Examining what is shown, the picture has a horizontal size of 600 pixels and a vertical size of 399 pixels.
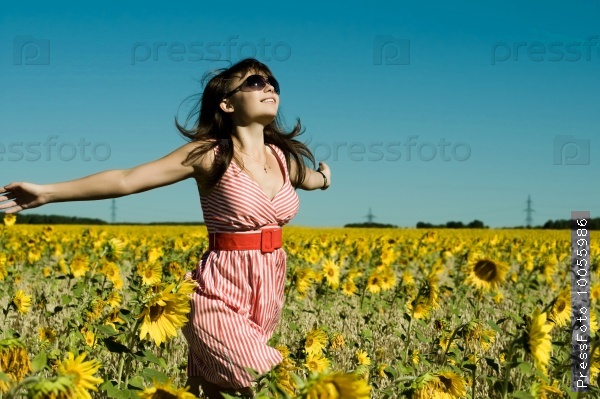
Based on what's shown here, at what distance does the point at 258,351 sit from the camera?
3.29m

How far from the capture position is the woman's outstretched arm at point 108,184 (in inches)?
116

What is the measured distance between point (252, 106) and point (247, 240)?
27.6 inches

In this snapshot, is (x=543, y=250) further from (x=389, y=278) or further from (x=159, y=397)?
(x=159, y=397)

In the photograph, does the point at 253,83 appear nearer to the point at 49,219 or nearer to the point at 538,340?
the point at 538,340

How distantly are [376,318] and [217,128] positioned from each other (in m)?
3.10

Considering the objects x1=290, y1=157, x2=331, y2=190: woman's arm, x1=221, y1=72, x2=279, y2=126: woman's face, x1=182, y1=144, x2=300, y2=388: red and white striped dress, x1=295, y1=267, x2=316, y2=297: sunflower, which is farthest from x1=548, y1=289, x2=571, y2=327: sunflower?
x1=295, y1=267, x2=316, y2=297: sunflower

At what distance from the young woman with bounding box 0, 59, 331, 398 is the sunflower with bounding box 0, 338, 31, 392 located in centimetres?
95

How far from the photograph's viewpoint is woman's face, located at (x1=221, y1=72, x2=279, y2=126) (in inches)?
145

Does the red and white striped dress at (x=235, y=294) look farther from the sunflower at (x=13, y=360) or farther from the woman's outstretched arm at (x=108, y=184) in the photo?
the sunflower at (x=13, y=360)

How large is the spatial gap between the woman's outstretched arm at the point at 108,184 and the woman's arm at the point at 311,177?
0.70 m

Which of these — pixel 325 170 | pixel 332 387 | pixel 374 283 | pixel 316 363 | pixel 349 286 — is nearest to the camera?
pixel 332 387

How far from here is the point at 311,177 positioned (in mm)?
4277

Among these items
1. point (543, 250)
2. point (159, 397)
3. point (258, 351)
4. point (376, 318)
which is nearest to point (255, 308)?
point (258, 351)

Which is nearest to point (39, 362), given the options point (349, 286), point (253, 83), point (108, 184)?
point (108, 184)
